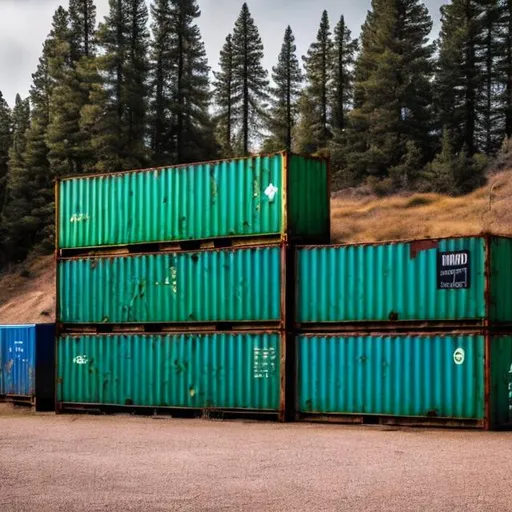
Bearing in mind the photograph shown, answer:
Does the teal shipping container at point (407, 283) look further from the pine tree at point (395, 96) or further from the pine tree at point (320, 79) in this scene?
A: the pine tree at point (320, 79)

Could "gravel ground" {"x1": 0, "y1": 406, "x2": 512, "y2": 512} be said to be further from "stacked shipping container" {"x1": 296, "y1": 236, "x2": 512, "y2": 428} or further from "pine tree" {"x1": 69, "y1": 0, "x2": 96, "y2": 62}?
"pine tree" {"x1": 69, "y1": 0, "x2": 96, "y2": 62}

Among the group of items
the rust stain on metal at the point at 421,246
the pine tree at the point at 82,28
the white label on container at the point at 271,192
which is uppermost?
the pine tree at the point at 82,28

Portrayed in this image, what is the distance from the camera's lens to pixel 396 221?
48.1 m

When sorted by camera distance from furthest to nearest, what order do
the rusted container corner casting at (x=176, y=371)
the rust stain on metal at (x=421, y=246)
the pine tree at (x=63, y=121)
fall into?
1. the pine tree at (x=63, y=121)
2. the rusted container corner casting at (x=176, y=371)
3. the rust stain on metal at (x=421, y=246)

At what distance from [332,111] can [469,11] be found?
49.2 ft

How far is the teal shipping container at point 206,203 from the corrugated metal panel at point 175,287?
51 cm

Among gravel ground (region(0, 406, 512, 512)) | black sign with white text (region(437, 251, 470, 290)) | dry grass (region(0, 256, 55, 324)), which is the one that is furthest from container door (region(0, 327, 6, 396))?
dry grass (region(0, 256, 55, 324))

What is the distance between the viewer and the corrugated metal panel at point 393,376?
56.0 feet

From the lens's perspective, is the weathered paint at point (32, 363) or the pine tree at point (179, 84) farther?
the pine tree at point (179, 84)

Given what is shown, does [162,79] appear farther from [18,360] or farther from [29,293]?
[18,360]

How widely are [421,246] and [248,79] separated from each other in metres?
61.0

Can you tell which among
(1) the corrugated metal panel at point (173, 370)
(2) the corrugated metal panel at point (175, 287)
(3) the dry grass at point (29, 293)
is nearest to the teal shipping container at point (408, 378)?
(1) the corrugated metal panel at point (173, 370)

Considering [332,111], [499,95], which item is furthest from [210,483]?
[332,111]

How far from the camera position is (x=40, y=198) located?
6456 cm
